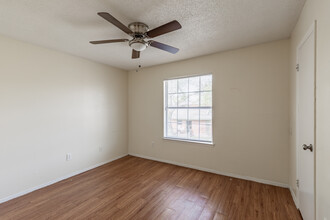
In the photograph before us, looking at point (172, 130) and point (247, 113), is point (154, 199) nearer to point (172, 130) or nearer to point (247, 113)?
point (172, 130)

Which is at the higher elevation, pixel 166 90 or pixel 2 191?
pixel 166 90

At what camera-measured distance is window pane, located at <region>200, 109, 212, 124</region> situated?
3.19 m

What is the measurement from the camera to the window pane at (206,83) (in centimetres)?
318

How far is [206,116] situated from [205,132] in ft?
1.17

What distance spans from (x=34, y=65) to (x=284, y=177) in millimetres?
4634

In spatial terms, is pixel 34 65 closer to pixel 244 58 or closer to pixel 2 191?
pixel 2 191

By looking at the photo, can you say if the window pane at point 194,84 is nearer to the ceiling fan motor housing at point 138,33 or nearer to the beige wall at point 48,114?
the ceiling fan motor housing at point 138,33

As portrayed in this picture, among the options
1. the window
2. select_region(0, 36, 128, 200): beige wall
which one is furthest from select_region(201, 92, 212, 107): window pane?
select_region(0, 36, 128, 200): beige wall

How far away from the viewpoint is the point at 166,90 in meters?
3.81

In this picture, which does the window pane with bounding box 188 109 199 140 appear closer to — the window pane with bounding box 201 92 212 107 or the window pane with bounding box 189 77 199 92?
the window pane with bounding box 201 92 212 107

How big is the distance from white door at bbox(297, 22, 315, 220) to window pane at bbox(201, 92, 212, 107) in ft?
4.87

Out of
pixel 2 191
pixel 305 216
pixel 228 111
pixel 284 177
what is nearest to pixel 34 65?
pixel 2 191


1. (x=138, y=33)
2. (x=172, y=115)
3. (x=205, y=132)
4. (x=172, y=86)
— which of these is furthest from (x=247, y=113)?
(x=138, y=33)

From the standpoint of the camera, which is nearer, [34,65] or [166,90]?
[34,65]
